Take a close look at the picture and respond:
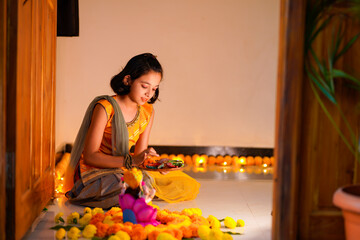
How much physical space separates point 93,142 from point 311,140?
1608 mm

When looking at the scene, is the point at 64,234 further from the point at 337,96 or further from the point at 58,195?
the point at 337,96

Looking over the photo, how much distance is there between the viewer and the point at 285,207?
2.12m

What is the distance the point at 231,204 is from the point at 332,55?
1799mm

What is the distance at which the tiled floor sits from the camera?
277 cm

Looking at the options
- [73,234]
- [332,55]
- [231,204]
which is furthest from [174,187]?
[332,55]

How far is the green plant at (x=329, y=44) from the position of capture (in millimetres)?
2025

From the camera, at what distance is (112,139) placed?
3410 mm

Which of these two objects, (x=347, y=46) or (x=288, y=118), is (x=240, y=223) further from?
(x=347, y=46)

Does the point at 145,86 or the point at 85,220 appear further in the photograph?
the point at 145,86

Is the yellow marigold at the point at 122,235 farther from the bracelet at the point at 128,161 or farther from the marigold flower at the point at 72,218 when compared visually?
the bracelet at the point at 128,161

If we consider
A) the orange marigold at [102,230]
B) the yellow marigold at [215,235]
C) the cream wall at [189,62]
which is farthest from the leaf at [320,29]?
the cream wall at [189,62]

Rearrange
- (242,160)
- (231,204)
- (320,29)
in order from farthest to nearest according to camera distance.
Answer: (242,160), (231,204), (320,29)

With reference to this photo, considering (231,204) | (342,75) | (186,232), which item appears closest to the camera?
(342,75)

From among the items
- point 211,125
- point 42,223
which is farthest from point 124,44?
point 42,223
